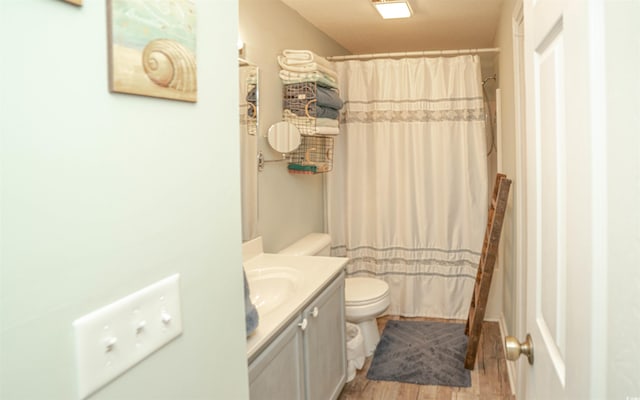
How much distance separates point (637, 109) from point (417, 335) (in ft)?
10.4

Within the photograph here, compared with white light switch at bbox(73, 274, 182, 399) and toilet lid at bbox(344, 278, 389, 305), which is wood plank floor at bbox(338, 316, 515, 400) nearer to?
toilet lid at bbox(344, 278, 389, 305)

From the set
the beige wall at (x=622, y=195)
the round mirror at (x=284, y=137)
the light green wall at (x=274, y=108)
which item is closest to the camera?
the beige wall at (x=622, y=195)

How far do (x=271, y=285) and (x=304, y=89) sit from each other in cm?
135

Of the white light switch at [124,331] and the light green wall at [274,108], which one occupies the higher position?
the light green wall at [274,108]

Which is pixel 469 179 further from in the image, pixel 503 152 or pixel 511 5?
pixel 511 5

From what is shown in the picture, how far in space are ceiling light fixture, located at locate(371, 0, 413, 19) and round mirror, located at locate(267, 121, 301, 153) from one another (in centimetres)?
94

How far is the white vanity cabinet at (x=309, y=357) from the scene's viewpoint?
1650mm

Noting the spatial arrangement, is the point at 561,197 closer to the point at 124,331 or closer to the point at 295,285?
the point at 124,331

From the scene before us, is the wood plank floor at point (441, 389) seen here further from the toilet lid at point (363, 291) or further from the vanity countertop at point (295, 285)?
the vanity countertop at point (295, 285)

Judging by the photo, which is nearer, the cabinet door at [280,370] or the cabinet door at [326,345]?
the cabinet door at [280,370]

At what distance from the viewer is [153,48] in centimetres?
80

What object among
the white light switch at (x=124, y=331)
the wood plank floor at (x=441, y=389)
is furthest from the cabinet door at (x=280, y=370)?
the wood plank floor at (x=441, y=389)

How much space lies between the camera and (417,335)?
350 cm

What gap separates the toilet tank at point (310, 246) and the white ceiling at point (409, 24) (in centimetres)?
158
